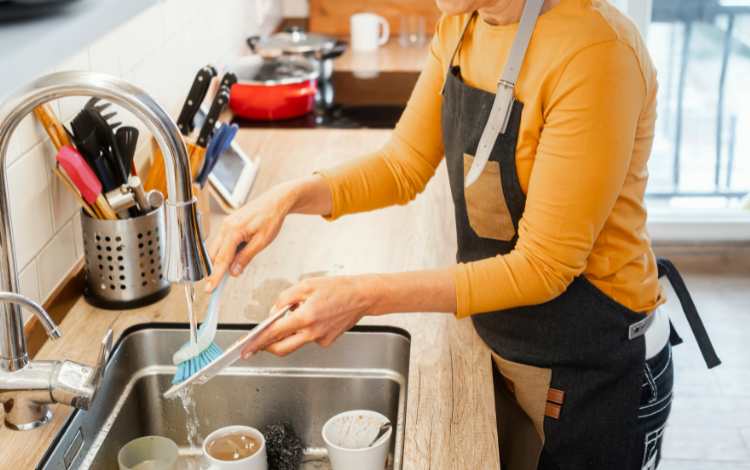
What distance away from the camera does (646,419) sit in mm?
1444

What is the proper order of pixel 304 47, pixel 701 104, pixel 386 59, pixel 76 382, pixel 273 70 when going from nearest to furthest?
pixel 76 382 → pixel 273 70 → pixel 304 47 → pixel 386 59 → pixel 701 104

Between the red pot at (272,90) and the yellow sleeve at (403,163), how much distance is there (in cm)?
86

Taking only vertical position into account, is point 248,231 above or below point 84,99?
below

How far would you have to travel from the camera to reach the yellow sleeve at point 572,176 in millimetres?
1172

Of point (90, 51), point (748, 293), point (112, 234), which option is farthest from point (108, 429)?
point (748, 293)

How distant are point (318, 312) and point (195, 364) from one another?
0.18 meters

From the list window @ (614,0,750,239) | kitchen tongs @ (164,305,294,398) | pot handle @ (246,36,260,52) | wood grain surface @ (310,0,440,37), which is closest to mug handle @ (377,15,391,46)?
wood grain surface @ (310,0,440,37)

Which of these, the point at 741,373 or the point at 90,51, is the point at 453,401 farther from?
the point at 741,373

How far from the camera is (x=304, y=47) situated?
2.69 m

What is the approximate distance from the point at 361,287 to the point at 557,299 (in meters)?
0.33

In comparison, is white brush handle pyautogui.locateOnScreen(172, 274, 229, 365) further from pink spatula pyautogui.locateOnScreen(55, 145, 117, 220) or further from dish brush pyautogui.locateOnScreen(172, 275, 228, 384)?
pink spatula pyautogui.locateOnScreen(55, 145, 117, 220)

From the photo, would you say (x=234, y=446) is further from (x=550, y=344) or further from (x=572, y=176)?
(x=572, y=176)

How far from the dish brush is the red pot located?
1.15 m

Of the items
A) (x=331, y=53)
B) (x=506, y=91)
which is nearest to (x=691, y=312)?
(x=506, y=91)
